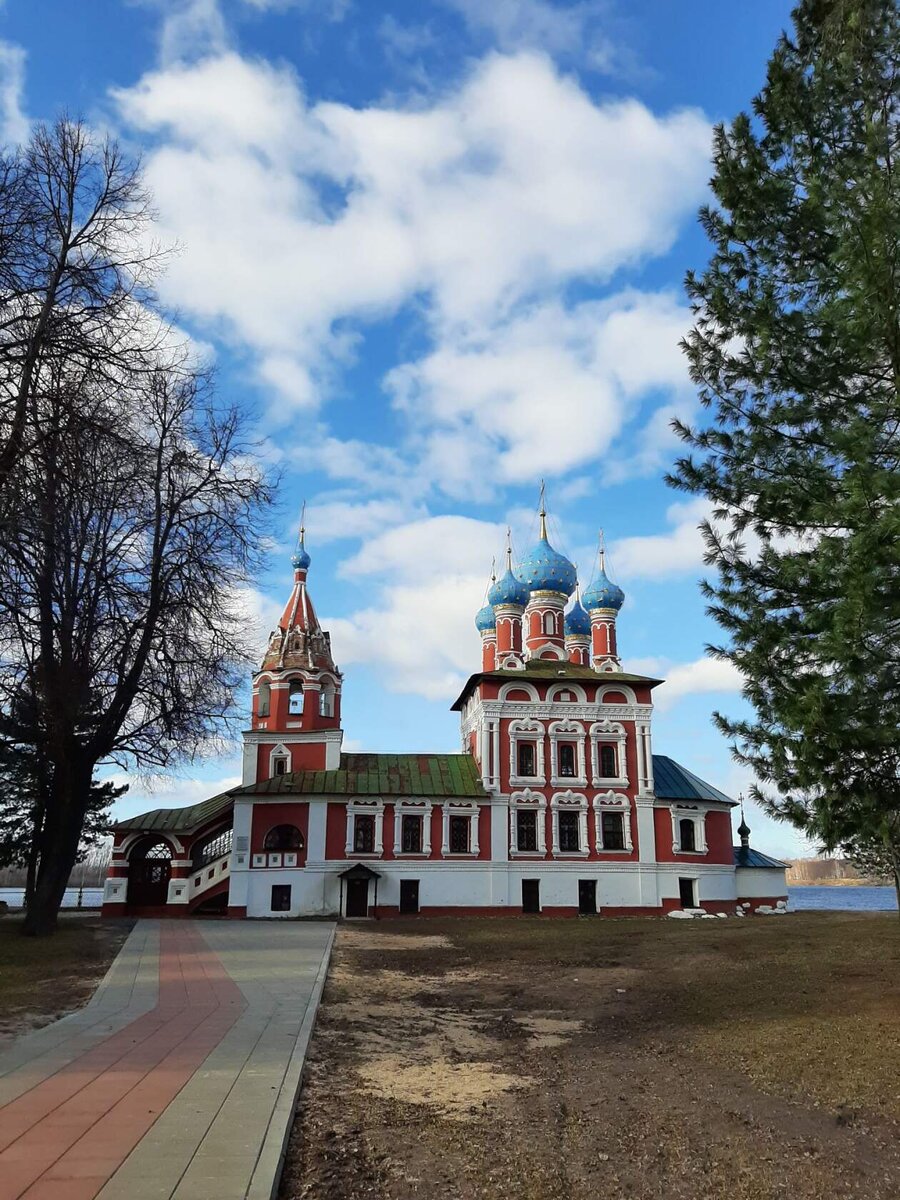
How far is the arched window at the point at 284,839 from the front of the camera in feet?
103

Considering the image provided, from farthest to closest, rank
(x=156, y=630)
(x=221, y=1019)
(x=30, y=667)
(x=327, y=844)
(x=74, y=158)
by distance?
(x=327, y=844) < (x=156, y=630) < (x=30, y=667) < (x=74, y=158) < (x=221, y=1019)

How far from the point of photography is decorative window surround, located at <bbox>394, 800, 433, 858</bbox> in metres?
32.2

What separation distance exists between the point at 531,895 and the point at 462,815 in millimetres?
3840

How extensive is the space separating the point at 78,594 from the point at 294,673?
18760mm

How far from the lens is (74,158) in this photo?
11297 mm

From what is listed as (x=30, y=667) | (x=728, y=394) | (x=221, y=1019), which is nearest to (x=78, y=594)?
(x=30, y=667)

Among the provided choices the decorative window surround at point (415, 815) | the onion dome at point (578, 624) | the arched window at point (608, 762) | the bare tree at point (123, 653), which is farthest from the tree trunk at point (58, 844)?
the onion dome at point (578, 624)

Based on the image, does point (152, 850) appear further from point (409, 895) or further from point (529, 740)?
point (529, 740)

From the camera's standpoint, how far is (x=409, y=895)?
3192 centimetres

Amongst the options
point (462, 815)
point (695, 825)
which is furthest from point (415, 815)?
point (695, 825)

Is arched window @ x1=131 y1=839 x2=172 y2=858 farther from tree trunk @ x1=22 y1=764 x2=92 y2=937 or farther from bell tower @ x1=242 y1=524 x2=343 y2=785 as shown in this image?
tree trunk @ x1=22 y1=764 x2=92 y2=937

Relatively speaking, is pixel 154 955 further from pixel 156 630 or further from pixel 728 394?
pixel 728 394

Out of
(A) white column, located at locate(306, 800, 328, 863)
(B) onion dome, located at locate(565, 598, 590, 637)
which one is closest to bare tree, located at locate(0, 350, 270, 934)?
(A) white column, located at locate(306, 800, 328, 863)

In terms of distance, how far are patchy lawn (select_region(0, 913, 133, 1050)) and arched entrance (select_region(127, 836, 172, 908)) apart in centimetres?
785
